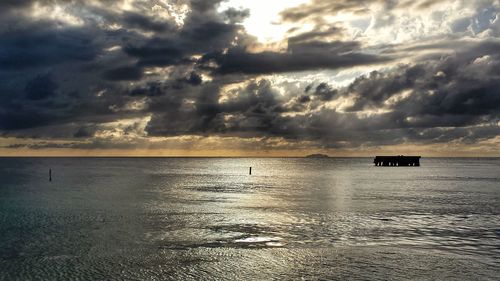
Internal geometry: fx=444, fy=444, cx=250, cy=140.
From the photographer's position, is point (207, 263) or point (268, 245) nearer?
point (207, 263)

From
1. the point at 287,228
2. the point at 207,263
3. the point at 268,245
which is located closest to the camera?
the point at 207,263

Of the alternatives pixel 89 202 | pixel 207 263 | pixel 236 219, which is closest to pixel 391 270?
pixel 207 263

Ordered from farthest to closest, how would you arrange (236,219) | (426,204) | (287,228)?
1. (426,204)
2. (236,219)
3. (287,228)

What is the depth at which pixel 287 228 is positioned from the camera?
38125 millimetres

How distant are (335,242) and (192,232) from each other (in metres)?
11.5

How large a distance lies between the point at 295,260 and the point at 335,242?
6.42 metres

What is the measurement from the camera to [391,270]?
2416 centimetres

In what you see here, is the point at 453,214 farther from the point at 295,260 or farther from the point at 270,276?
the point at 270,276

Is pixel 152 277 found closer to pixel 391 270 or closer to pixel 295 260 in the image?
pixel 295 260

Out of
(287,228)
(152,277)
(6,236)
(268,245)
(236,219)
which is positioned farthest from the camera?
(236,219)

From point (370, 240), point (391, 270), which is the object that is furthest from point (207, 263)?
point (370, 240)

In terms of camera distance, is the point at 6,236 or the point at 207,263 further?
the point at 6,236

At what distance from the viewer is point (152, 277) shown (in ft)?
76.0

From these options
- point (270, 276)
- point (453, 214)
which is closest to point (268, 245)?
point (270, 276)
